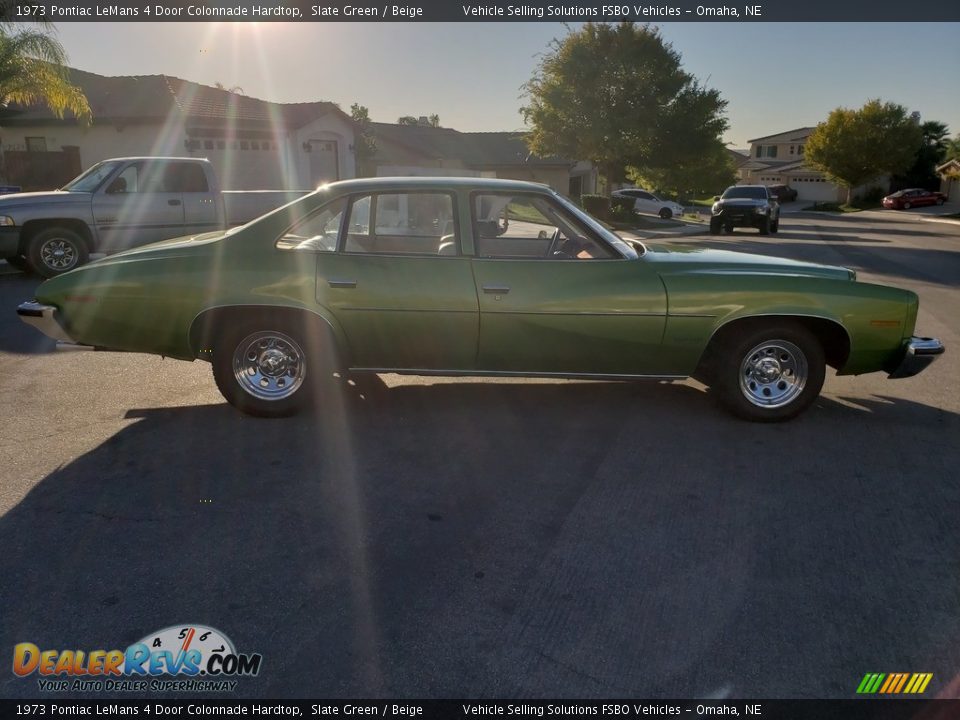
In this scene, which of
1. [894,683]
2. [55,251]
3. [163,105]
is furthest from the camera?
[163,105]

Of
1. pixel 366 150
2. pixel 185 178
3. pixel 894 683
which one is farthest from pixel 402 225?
pixel 366 150

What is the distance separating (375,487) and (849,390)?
4.25m

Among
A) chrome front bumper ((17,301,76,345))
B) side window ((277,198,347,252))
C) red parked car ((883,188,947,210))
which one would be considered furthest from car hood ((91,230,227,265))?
red parked car ((883,188,947,210))

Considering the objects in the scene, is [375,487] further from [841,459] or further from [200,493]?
[841,459]

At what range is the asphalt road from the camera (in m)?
2.63

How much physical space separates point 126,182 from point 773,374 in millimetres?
10383

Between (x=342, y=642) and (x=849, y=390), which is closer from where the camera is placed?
(x=342, y=642)

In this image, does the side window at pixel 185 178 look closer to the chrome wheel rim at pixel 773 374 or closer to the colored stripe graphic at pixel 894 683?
the chrome wheel rim at pixel 773 374

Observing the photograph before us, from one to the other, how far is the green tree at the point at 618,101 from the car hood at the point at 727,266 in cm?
2603

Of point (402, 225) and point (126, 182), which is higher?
point (402, 225)

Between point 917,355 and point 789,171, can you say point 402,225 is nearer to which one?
point 917,355

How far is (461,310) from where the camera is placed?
477cm
